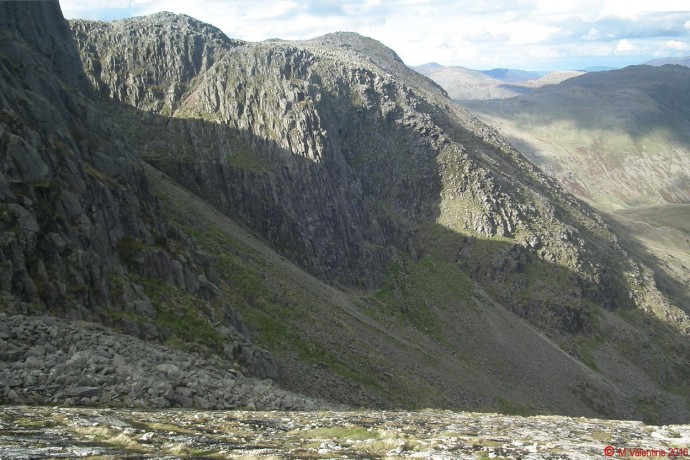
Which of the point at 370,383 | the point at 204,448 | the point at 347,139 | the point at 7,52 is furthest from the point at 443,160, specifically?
the point at 204,448

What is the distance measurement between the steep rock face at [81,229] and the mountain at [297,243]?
0.74 ft

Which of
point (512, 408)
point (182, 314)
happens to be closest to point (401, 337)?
point (512, 408)

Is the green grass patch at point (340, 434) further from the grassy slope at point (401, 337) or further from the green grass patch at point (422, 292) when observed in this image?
the green grass patch at point (422, 292)

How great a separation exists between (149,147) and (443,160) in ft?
260

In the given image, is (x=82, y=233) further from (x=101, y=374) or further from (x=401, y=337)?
(x=401, y=337)

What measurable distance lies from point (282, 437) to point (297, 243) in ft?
295

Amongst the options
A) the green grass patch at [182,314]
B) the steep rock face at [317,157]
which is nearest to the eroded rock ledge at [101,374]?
the green grass patch at [182,314]

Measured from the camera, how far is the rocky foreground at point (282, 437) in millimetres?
18578

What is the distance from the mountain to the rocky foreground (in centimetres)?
433

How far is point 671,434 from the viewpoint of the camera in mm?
29391

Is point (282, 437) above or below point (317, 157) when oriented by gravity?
below

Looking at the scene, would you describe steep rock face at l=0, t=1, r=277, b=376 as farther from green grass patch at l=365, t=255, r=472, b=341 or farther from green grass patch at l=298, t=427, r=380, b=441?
green grass patch at l=365, t=255, r=472, b=341

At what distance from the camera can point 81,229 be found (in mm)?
43625

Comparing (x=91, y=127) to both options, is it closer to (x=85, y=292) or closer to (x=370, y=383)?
(x=85, y=292)
